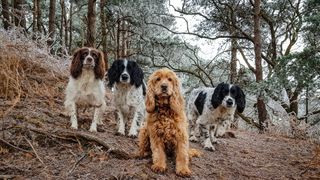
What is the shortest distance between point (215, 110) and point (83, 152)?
2881 millimetres

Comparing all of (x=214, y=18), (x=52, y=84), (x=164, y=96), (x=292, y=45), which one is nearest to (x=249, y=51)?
(x=292, y=45)

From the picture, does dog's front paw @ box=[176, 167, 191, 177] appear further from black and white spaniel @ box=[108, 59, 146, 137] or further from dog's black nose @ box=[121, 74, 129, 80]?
dog's black nose @ box=[121, 74, 129, 80]

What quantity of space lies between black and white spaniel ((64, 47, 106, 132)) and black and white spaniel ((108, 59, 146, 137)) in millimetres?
281

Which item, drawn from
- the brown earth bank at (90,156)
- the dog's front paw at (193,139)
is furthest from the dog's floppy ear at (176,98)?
the dog's front paw at (193,139)

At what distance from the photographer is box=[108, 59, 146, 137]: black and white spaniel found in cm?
650

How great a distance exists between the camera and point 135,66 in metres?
6.55

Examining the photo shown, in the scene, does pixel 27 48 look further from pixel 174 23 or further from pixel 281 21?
pixel 281 21

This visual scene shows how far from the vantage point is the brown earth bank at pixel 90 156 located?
427cm

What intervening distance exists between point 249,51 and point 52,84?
10.8 m

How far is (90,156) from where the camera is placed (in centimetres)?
475

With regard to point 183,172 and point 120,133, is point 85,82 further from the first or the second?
point 183,172

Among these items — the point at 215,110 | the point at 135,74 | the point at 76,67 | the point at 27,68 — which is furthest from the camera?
the point at 27,68

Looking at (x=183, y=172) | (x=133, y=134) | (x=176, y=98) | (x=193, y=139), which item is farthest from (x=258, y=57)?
(x=183, y=172)

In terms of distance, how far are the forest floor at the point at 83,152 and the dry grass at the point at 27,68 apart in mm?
33
